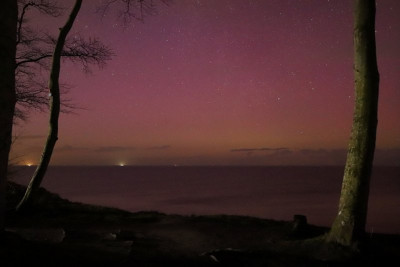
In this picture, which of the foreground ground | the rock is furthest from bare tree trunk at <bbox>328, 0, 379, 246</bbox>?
the rock

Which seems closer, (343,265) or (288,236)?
(343,265)

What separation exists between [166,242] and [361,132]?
5141 mm

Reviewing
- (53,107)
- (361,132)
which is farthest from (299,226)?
(53,107)

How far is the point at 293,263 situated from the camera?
8.08 m

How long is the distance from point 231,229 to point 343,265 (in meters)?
4.62

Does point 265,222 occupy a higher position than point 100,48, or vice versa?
point 100,48

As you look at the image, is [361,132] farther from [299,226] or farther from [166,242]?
[166,242]

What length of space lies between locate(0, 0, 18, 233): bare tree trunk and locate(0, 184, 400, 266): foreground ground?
102cm

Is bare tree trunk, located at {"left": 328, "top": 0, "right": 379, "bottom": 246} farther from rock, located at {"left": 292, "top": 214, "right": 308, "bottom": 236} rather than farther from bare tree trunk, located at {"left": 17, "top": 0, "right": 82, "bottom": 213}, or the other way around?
bare tree trunk, located at {"left": 17, "top": 0, "right": 82, "bottom": 213}

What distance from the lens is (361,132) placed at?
859 centimetres

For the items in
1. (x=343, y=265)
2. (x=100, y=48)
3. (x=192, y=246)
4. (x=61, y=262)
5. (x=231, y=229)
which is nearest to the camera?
(x=61, y=262)

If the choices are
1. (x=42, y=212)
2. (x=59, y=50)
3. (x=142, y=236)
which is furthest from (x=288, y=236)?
(x=59, y=50)

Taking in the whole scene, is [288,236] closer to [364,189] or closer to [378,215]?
[364,189]

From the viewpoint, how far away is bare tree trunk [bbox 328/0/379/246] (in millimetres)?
8562
